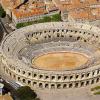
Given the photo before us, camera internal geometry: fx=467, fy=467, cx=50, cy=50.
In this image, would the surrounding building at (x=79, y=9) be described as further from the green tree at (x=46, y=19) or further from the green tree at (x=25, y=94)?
the green tree at (x=25, y=94)

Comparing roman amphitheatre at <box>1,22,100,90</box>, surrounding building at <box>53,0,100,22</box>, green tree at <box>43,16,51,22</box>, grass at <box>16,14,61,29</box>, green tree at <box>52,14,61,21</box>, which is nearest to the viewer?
roman amphitheatre at <box>1,22,100,90</box>

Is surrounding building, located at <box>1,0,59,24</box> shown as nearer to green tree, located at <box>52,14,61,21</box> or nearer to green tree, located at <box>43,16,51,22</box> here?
green tree, located at <box>43,16,51,22</box>

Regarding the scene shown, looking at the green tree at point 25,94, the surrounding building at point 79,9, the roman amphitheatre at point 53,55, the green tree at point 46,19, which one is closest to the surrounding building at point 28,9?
the green tree at point 46,19

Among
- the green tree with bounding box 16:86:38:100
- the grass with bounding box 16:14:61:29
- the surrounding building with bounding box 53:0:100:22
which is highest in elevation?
the surrounding building with bounding box 53:0:100:22

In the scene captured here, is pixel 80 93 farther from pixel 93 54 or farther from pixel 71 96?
pixel 93 54

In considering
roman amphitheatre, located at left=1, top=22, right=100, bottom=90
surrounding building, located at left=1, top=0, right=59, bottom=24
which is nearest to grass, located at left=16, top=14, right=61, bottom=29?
surrounding building, located at left=1, top=0, right=59, bottom=24

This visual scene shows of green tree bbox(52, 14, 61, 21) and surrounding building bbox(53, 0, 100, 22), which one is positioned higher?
surrounding building bbox(53, 0, 100, 22)

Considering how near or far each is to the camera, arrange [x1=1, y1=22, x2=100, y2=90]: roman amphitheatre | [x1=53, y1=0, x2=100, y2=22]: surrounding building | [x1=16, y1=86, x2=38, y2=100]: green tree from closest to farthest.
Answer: [x1=16, y1=86, x2=38, y2=100]: green tree → [x1=1, y1=22, x2=100, y2=90]: roman amphitheatre → [x1=53, y1=0, x2=100, y2=22]: surrounding building
